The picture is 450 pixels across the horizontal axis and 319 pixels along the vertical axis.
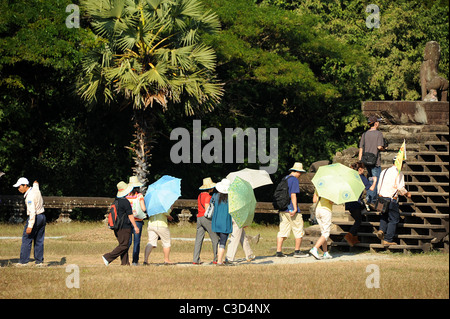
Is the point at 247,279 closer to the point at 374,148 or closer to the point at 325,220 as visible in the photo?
the point at 325,220

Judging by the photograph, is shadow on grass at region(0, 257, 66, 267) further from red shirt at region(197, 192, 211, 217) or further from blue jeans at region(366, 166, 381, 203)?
blue jeans at region(366, 166, 381, 203)

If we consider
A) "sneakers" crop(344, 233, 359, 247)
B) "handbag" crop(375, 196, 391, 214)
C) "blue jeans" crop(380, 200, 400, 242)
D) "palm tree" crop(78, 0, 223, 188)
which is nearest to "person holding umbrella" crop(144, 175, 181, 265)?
"sneakers" crop(344, 233, 359, 247)

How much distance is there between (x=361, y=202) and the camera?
17.6 m

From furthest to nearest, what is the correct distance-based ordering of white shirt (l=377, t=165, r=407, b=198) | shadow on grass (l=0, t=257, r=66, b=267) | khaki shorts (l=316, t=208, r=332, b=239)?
shadow on grass (l=0, t=257, r=66, b=267), white shirt (l=377, t=165, r=407, b=198), khaki shorts (l=316, t=208, r=332, b=239)

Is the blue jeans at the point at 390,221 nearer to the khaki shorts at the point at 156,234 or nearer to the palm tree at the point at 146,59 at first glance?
the khaki shorts at the point at 156,234

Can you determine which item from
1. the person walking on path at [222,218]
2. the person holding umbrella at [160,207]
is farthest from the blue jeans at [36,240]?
the person walking on path at [222,218]

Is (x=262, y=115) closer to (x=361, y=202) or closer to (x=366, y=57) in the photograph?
(x=366, y=57)

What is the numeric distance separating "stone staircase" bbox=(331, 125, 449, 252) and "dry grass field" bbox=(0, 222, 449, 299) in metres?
0.46

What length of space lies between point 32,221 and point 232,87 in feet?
54.3

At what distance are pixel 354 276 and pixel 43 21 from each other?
16106mm

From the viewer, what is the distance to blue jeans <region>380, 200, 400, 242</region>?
1680 cm

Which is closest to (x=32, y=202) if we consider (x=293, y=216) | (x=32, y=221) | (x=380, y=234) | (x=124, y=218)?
(x=32, y=221)
